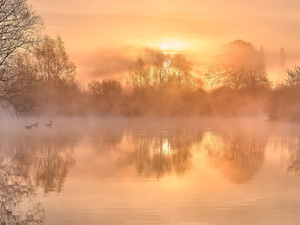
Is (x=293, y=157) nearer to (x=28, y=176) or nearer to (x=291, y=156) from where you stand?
(x=291, y=156)

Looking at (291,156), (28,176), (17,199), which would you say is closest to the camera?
(17,199)

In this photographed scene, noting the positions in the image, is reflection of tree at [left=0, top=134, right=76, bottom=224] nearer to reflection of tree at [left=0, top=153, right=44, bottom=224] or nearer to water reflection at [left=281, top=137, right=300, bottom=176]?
reflection of tree at [left=0, top=153, right=44, bottom=224]

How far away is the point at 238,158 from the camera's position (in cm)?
1334

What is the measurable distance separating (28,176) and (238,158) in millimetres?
6831

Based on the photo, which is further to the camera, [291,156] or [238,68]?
[238,68]

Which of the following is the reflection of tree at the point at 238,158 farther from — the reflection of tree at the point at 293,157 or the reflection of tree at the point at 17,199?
the reflection of tree at the point at 17,199

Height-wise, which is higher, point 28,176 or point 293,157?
point 28,176

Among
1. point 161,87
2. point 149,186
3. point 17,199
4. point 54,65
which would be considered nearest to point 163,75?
point 161,87

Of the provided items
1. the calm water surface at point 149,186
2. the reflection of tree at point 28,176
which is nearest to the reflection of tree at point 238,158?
the calm water surface at point 149,186

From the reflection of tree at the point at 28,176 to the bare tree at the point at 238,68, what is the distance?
123 ft

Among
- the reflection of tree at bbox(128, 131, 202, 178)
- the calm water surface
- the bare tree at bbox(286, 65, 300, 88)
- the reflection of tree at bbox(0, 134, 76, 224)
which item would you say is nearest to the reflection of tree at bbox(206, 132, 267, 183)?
the calm water surface

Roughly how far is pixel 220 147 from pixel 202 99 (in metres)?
35.5

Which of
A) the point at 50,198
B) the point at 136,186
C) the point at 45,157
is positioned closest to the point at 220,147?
the point at 45,157

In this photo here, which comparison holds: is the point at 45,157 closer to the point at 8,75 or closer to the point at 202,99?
the point at 8,75
